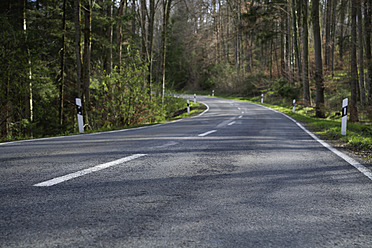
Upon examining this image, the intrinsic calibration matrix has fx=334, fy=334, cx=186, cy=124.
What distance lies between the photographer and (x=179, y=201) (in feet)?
10.2

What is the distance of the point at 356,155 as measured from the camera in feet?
21.2

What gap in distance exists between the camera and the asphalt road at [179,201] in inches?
91.0

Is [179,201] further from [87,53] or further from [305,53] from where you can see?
[305,53]

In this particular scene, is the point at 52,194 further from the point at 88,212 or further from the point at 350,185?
the point at 350,185

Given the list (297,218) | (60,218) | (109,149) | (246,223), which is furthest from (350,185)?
(109,149)

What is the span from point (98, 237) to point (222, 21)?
1994 inches

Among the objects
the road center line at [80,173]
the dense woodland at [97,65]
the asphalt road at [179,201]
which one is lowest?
the asphalt road at [179,201]

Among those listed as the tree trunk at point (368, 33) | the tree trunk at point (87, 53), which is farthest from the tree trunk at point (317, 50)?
the tree trunk at point (87, 53)

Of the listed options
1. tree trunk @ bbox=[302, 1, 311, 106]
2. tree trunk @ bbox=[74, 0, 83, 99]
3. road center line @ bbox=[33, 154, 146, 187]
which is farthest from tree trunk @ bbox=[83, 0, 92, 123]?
tree trunk @ bbox=[302, 1, 311, 106]

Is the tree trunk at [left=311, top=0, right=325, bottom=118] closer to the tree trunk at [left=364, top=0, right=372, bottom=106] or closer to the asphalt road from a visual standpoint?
the tree trunk at [left=364, top=0, right=372, bottom=106]

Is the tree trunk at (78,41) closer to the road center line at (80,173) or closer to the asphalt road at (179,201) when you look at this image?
the asphalt road at (179,201)

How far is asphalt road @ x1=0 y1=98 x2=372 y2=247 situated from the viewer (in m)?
2.31

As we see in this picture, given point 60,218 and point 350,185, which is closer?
point 60,218

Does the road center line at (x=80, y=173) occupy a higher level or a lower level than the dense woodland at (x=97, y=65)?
lower
